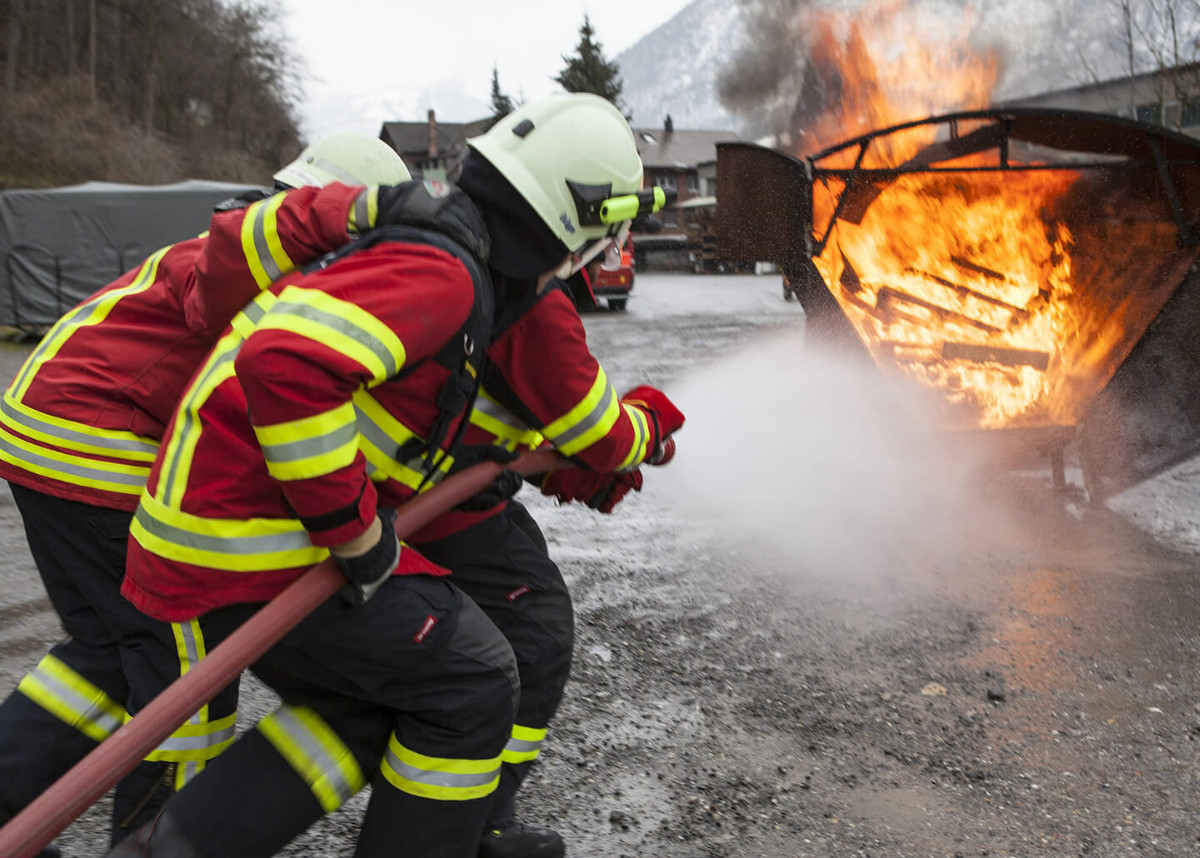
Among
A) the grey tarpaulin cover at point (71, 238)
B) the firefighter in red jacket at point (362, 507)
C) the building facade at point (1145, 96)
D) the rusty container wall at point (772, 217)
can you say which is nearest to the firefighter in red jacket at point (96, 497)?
the firefighter in red jacket at point (362, 507)

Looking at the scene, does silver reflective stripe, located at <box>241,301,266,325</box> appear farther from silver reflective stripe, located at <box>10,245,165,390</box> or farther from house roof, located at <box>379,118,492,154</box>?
house roof, located at <box>379,118,492,154</box>

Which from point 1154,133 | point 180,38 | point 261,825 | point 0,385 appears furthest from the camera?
point 180,38

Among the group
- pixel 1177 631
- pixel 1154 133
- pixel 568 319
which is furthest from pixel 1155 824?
pixel 1154 133

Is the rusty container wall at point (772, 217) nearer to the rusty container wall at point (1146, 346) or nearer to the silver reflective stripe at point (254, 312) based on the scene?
the rusty container wall at point (1146, 346)

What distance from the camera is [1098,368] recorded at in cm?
507

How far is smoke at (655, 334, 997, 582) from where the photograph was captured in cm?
465

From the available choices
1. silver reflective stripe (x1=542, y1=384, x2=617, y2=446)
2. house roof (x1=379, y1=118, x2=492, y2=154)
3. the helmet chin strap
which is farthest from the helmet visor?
house roof (x1=379, y1=118, x2=492, y2=154)

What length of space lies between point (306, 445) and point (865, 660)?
2.49 m

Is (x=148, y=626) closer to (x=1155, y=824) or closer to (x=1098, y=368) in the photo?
(x=1155, y=824)

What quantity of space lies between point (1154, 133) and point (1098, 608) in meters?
2.45

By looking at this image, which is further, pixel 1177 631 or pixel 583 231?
pixel 1177 631

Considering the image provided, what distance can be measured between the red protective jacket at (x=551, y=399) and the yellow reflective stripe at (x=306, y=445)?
52cm

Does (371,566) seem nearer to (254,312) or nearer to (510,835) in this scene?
(254,312)

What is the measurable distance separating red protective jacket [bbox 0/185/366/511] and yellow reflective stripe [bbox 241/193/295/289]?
0.27 feet
